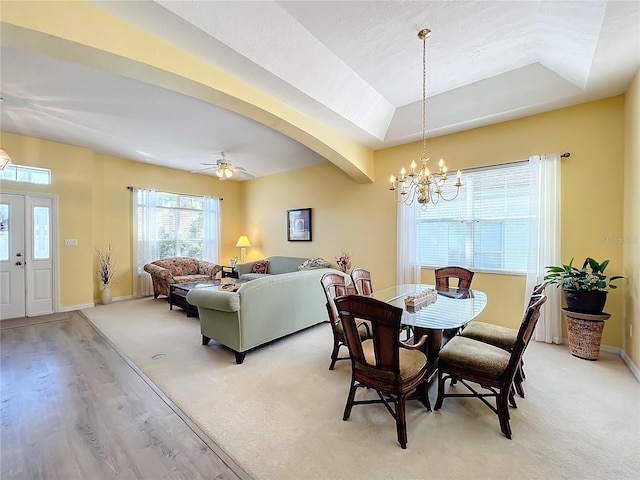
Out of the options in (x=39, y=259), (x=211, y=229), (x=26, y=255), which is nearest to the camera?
(x=26, y=255)

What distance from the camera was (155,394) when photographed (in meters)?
2.40

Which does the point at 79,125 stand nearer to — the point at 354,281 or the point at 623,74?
the point at 354,281

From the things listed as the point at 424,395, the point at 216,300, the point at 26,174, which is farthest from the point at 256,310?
the point at 26,174

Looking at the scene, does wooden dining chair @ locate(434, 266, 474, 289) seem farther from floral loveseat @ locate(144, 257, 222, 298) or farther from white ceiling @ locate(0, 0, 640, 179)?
floral loveseat @ locate(144, 257, 222, 298)

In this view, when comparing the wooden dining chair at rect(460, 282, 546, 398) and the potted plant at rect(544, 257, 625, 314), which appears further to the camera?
the potted plant at rect(544, 257, 625, 314)

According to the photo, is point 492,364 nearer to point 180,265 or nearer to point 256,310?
point 256,310

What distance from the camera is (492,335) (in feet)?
8.01

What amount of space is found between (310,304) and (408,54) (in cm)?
322

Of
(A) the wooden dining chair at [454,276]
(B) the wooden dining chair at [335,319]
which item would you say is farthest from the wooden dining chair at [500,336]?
(B) the wooden dining chair at [335,319]

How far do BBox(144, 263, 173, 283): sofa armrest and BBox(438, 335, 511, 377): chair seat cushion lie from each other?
5187 mm

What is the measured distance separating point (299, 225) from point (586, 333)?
5.12m

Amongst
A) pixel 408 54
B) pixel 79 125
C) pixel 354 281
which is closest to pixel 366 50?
pixel 408 54

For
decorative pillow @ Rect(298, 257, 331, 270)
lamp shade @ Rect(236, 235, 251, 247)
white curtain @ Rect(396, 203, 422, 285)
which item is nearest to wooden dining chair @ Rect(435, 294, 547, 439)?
white curtain @ Rect(396, 203, 422, 285)

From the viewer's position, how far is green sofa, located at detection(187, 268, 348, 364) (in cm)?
299
